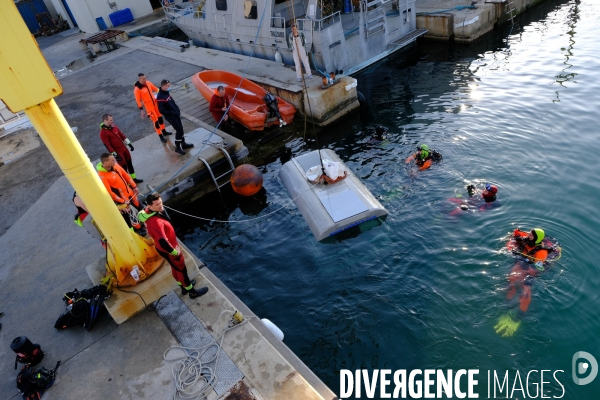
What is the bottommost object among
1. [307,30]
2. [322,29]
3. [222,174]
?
[222,174]

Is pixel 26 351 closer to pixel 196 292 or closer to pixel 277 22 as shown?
pixel 196 292

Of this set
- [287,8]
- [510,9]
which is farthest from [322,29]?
[510,9]

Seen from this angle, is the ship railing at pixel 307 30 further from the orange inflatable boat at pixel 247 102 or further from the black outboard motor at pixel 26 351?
the black outboard motor at pixel 26 351

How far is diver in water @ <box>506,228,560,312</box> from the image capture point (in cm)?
619

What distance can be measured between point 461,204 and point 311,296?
367 centimetres

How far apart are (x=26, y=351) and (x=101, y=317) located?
1021 mm

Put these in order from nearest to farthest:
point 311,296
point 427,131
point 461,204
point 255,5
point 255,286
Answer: point 311,296 → point 255,286 → point 461,204 → point 427,131 → point 255,5

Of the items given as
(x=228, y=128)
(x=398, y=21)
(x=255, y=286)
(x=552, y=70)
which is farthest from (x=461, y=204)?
(x=398, y=21)

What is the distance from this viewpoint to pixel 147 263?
20.0 feet

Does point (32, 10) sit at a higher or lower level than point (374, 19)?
higher

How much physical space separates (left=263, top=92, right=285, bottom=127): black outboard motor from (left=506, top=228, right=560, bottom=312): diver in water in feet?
25.2

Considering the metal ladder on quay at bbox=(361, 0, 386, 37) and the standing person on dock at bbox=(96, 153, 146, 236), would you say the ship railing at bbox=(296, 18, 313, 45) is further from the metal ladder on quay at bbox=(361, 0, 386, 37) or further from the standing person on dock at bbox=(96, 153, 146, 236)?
the standing person on dock at bbox=(96, 153, 146, 236)

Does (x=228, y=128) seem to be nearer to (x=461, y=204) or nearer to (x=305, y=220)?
(x=305, y=220)

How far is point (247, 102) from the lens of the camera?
1308 centimetres
